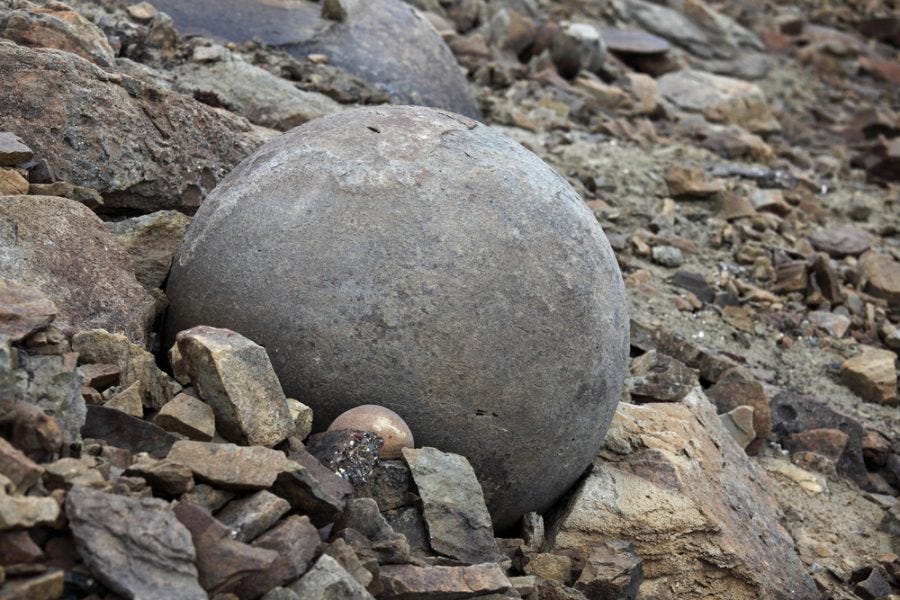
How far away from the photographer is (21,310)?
2.77 metres

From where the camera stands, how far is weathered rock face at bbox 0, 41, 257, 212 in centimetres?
388

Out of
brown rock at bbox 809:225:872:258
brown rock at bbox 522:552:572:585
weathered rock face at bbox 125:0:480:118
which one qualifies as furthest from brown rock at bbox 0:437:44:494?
brown rock at bbox 809:225:872:258

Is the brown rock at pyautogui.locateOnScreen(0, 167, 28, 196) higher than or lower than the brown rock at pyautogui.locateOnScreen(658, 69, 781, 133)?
higher

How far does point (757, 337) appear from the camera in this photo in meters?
6.47

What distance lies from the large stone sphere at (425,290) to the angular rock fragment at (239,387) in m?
0.23

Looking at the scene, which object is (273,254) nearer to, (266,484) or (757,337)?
(266,484)

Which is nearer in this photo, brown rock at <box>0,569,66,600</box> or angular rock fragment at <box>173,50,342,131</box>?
brown rock at <box>0,569,66,600</box>

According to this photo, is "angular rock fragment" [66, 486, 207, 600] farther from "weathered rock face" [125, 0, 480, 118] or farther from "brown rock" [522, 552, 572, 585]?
"weathered rock face" [125, 0, 480, 118]

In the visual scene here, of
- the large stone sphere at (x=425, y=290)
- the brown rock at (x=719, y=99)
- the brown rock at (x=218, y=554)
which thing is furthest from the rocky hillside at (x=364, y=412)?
the brown rock at (x=719, y=99)

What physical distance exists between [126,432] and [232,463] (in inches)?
13.9

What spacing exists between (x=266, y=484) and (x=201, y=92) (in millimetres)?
3301

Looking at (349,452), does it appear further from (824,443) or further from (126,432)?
(824,443)

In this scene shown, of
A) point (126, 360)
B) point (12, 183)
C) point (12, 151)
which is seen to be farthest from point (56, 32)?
point (126, 360)

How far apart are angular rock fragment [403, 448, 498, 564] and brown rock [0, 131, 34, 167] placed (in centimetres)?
167
